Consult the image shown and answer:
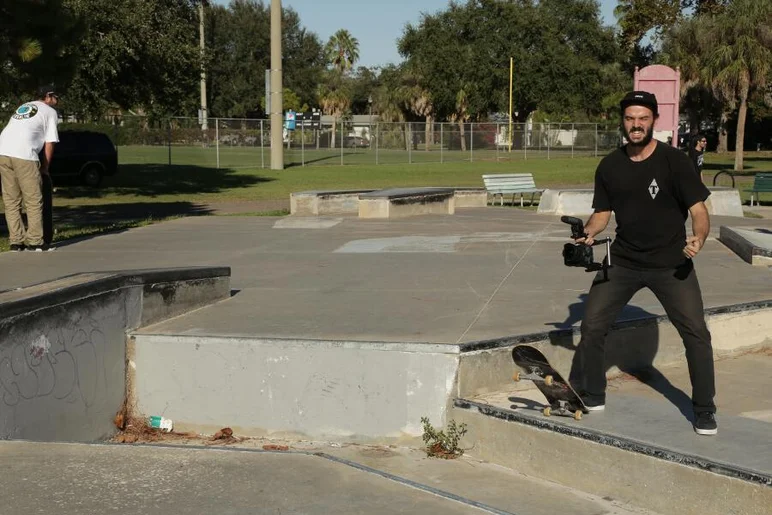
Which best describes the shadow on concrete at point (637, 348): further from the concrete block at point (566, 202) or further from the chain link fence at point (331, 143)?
the chain link fence at point (331, 143)

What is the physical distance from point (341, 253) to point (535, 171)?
3335 cm

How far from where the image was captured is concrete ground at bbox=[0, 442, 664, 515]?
13.4 ft

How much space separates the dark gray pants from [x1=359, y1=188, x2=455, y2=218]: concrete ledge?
34.0ft

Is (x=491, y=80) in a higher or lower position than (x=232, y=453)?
higher

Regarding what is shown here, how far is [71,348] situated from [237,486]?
6.53ft

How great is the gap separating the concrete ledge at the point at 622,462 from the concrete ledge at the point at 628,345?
295mm

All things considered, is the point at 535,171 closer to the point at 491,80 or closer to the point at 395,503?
the point at 491,80

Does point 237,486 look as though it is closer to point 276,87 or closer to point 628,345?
point 628,345

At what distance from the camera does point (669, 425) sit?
502 centimetres

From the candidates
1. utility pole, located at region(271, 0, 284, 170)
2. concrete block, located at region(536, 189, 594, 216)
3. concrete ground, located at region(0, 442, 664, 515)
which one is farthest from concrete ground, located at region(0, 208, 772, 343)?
utility pole, located at region(271, 0, 284, 170)

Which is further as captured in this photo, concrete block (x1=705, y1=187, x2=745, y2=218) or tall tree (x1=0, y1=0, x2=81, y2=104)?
concrete block (x1=705, y1=187, x2=745, y2=218)

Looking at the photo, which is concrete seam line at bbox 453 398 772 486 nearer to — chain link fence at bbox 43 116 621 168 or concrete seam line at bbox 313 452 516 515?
concrete seam line at bbox 313 452 516 515

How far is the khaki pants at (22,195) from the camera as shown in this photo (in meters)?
9.80

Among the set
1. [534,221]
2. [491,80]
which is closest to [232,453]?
[534,221]
